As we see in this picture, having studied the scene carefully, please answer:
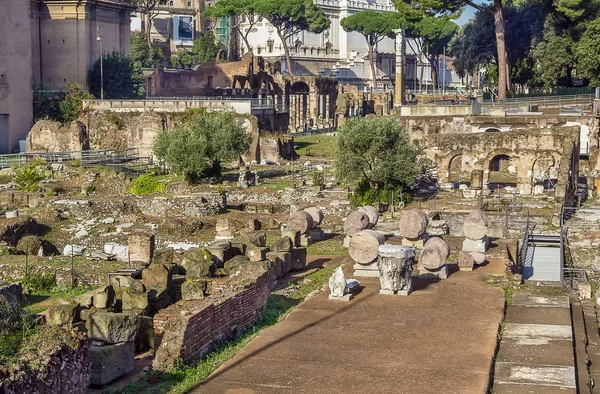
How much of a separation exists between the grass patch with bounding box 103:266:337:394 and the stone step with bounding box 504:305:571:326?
352 cm

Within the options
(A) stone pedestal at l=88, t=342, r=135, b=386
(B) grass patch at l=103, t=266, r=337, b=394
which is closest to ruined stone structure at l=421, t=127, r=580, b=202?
(B) grass patch at l=103, t=266, r=337, b=394

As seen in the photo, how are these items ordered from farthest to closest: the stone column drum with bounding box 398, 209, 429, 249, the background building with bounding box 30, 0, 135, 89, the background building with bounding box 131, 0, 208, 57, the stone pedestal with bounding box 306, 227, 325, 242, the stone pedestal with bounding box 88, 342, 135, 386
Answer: the background building with bounding box 131, 0, 208, 57, the background building with bounding box 30, 0, 135, 89, the stone pedestal with bounding box 306, 227, 325, 242, the stone column drum with bounding box 398, 209, 429, 249, the stone pedestal with bounding box 88, 342, 135, 386

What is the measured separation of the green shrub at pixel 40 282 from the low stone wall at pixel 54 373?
8.03 m

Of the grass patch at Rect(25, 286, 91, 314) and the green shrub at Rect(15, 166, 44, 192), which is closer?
the grass patch at Rect(25, 286, 91, 314)

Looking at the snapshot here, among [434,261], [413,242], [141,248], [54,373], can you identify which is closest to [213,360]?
[54,373]

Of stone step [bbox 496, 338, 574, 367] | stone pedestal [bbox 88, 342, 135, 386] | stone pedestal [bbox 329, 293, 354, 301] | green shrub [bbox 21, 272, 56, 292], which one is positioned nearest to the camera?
stone pedestal [bbox 88, 342, 135, 386]

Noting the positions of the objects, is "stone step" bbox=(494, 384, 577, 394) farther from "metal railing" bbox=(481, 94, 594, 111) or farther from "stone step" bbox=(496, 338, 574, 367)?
"metal railing" bbox=(481, 94, 594, 111)

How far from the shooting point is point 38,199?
32.8 meters

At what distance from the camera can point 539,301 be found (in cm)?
1777

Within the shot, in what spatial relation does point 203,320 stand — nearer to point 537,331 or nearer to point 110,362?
point 110,362

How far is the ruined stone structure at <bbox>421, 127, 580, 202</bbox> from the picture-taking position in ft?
114

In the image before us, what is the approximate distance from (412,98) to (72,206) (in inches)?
2130

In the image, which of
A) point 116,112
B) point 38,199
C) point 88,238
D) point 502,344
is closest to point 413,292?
point 502,344

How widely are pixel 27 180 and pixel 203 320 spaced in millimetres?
24127
